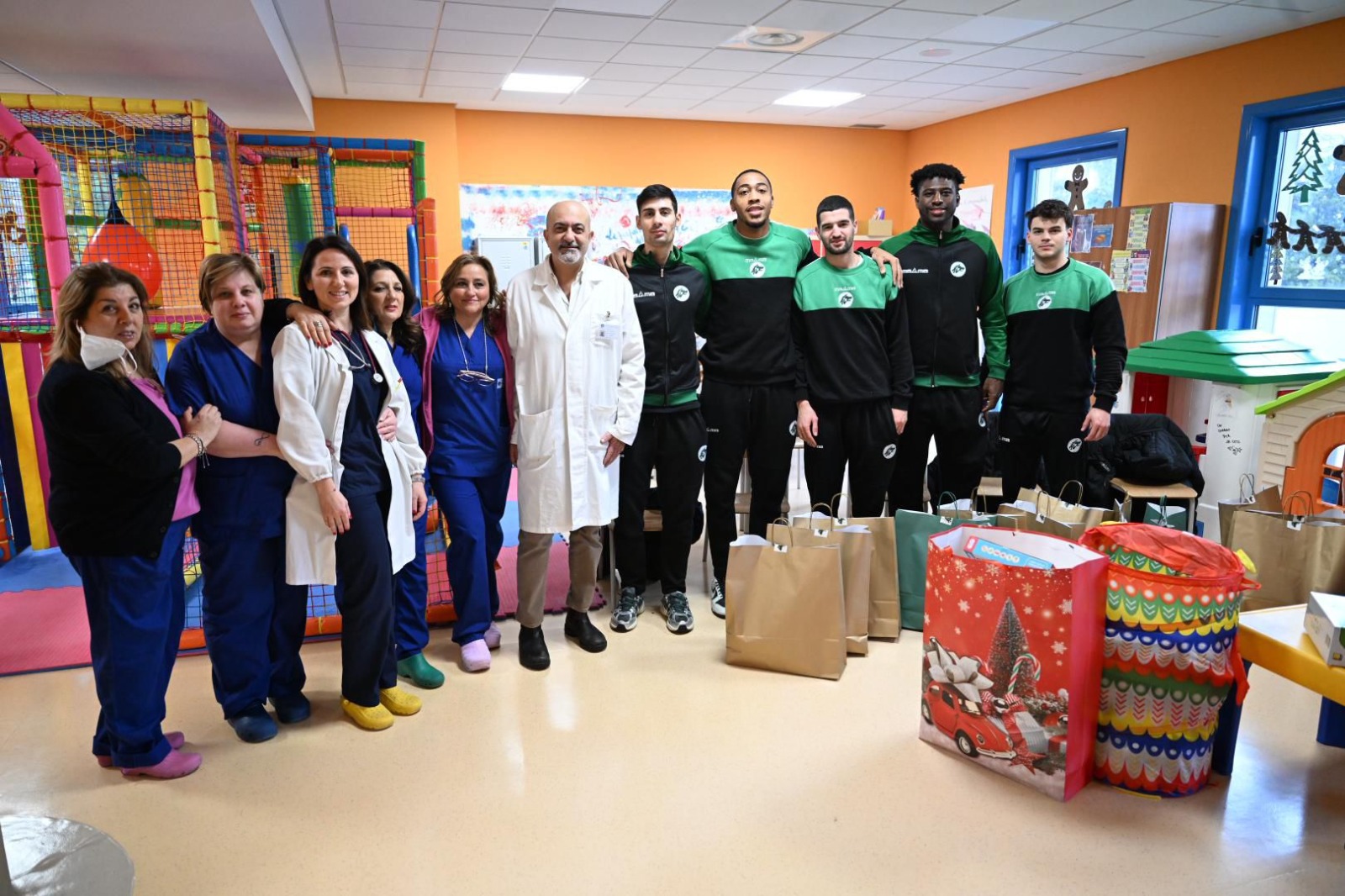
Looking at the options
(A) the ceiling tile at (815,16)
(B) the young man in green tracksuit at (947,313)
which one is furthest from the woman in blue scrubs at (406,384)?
(A) the ceiling tile at (815,16)

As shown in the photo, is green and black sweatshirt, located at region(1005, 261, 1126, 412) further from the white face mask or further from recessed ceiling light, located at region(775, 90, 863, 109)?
recessed ceiling light, located at region(775, 90, 863, 109)

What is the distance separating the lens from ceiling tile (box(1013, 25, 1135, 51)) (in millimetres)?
5758

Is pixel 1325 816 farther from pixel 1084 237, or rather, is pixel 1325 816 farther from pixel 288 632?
pixel 1084 237

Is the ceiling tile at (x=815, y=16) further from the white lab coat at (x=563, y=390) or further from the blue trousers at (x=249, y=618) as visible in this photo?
the blue trousers at (x=249, y=618)

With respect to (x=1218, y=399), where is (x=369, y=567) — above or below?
below

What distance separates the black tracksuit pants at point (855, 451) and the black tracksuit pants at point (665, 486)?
0.49 m

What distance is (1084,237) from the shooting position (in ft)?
21.1

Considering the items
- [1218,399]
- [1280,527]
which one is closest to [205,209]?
[1280,527]

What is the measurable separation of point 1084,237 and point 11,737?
6840mm

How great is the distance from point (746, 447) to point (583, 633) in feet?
3.27

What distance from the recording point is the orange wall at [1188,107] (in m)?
5.61

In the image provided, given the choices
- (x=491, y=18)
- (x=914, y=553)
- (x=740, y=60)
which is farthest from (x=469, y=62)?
(x=914, y=553)

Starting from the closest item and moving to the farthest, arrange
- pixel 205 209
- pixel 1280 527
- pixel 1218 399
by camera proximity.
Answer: pixel 1280 527
pixel 205 209
pixel 1218 399

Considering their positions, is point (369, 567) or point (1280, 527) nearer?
point (369, 567)
